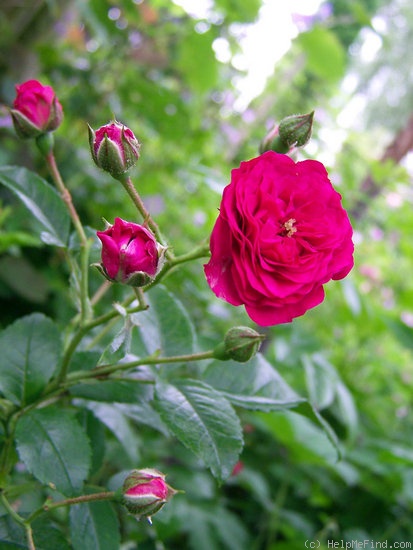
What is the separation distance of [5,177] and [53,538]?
0.39m

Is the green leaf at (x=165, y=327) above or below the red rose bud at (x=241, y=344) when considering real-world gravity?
below

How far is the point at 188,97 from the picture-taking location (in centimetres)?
240

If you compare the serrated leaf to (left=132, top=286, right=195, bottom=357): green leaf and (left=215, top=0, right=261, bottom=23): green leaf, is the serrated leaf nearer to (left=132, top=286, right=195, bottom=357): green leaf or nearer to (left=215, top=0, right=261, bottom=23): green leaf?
(left=132, top=286, right=195, bottom=357): green leaf

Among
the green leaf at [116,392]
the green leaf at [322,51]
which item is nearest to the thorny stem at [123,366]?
the green leaf at [116,392]

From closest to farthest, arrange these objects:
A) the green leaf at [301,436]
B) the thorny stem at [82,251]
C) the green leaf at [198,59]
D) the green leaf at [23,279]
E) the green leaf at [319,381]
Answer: the thorny stem at [82,251]
the green leaf at [319,381]
the green leaf at [301,436]
the green leaf at [23,279]
the green leaf at [198,59]

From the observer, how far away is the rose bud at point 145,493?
1.58 feet

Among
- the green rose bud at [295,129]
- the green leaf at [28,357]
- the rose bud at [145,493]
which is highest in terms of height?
the green rose bud at [295,129]

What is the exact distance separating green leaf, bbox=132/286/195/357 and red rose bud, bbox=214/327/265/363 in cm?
11

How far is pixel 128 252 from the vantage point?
1.47ft

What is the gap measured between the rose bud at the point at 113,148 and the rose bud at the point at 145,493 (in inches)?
11.3

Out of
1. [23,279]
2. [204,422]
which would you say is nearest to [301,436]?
[204,422]

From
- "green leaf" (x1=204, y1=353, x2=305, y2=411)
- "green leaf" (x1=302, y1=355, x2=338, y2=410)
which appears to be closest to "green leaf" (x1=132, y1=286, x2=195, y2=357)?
"green leaf" (x1=204, y1=353, x2=305, y2=411)

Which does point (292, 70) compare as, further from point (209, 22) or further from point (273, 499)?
point (273, 499)

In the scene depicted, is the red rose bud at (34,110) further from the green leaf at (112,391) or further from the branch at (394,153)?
the branch at (394,153)
